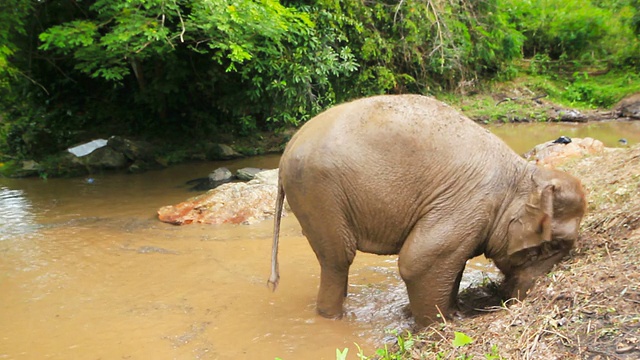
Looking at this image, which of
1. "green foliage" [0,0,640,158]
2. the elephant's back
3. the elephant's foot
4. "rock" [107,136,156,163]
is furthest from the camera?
"rock" [107,136,156,163]

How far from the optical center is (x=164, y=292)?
5816 millimetres

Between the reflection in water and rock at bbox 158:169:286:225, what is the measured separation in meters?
1.95

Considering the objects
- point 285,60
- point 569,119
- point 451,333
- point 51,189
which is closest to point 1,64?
point 51,189

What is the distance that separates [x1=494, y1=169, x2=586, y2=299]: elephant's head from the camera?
4.18 m

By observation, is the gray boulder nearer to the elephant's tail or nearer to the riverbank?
the riverbank

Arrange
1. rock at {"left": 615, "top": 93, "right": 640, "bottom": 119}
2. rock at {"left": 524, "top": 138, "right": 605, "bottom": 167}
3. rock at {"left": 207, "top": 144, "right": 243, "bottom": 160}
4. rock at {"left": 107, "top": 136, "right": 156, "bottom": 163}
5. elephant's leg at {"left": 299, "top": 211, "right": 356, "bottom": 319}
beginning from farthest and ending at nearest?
rock at {"left": 615, "top": 93, "right": 640, "bottom": 119}, rock at {"left": 207, "top": 144, "right": 243, "bottom": 160}, rock at {"left": 107, "top": 136, "right": 156, "bottom": 163}, rock at {"left": 524, "top": 138, "right": 605, "bottom": 167}, elephant's leg at {"left": 299, "top": 211, "right": 356, "bottom": 319}

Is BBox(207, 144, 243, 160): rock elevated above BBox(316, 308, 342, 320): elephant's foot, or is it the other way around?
BBox(316, 308, 342, 320): elephant's foot

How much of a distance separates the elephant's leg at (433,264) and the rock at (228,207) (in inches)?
171

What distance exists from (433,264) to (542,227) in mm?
850

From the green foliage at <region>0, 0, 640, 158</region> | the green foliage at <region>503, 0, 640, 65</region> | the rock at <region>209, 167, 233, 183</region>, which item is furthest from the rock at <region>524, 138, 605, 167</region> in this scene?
the green foliage at <region>503, 0, 640, 65</region>

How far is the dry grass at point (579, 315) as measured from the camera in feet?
9.70

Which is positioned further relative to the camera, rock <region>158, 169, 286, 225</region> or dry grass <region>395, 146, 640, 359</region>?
rock <region>158, 169, 286, 225</region>

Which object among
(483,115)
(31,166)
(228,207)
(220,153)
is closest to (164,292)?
(228,207)

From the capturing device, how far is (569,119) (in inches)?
711
